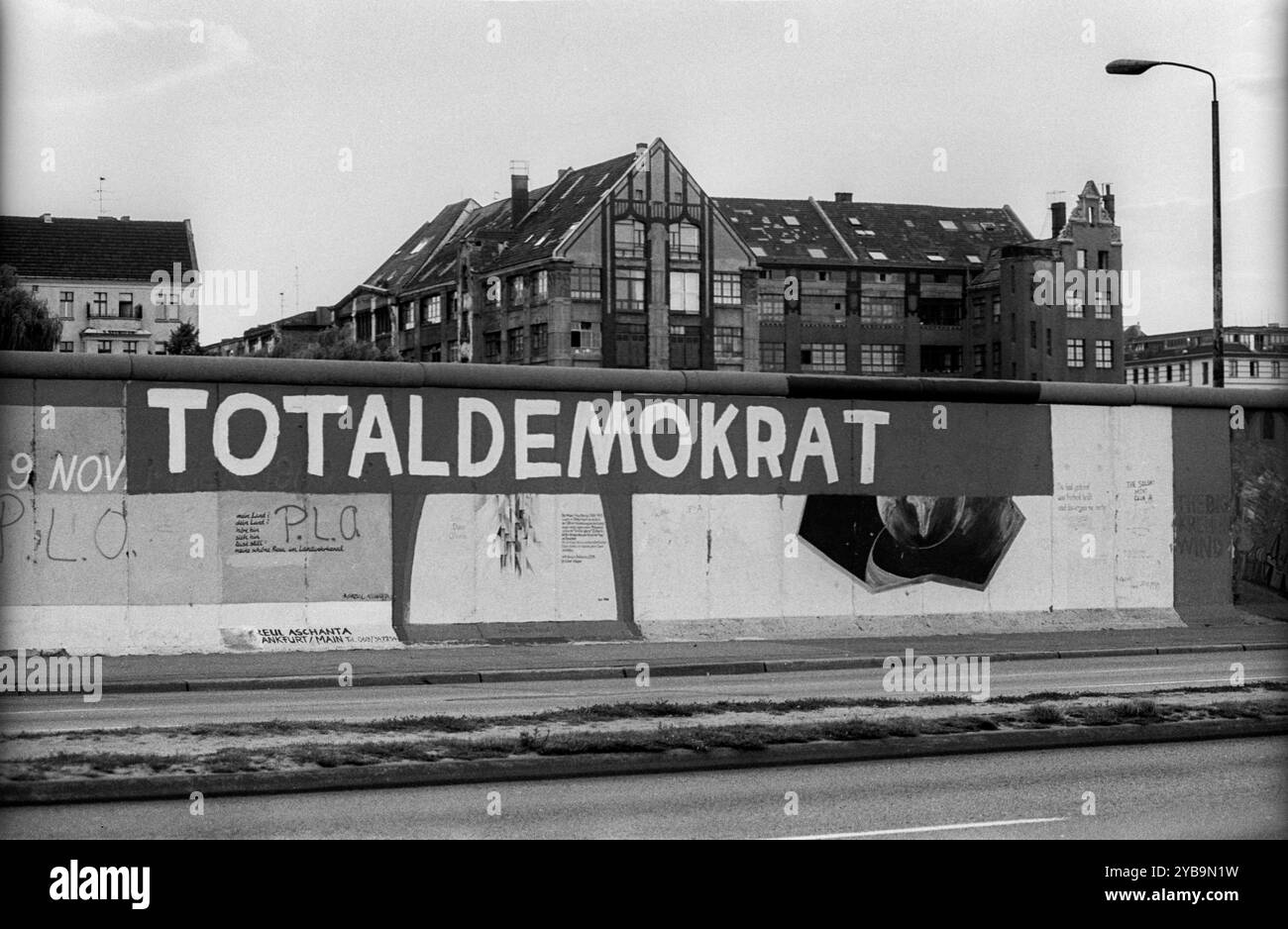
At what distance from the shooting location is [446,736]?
13070 millimetres

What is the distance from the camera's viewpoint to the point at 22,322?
7956cm

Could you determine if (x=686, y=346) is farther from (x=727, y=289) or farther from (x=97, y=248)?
(x=97, y=248)

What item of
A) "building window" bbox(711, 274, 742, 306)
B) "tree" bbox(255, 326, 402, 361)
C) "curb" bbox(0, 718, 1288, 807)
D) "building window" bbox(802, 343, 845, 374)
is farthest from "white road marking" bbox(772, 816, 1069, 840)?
"building window" bbox(802, 343, 845, 374)

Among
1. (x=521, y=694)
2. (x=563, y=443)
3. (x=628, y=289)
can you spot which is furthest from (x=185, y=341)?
(x=521, y=694)

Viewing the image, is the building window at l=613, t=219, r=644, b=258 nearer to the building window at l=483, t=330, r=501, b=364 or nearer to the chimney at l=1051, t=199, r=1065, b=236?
the building window at l=483, t=330, r=501, b=364

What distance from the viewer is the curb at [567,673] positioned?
60.1 ft

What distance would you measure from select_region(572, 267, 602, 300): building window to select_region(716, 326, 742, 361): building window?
9488mm

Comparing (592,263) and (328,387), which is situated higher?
(592,263)

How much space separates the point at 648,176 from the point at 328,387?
265ft

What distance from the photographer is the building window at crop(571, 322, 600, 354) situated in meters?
98.6

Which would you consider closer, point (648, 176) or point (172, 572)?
point (172, 572)

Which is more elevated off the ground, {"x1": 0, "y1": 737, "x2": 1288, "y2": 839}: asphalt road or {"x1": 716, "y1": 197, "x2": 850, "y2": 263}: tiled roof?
{"x1": 716, "y1": 197, "x2": 850, "y2": 263}: tiled roof

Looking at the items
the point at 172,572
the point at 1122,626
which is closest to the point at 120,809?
the point at 172,572
